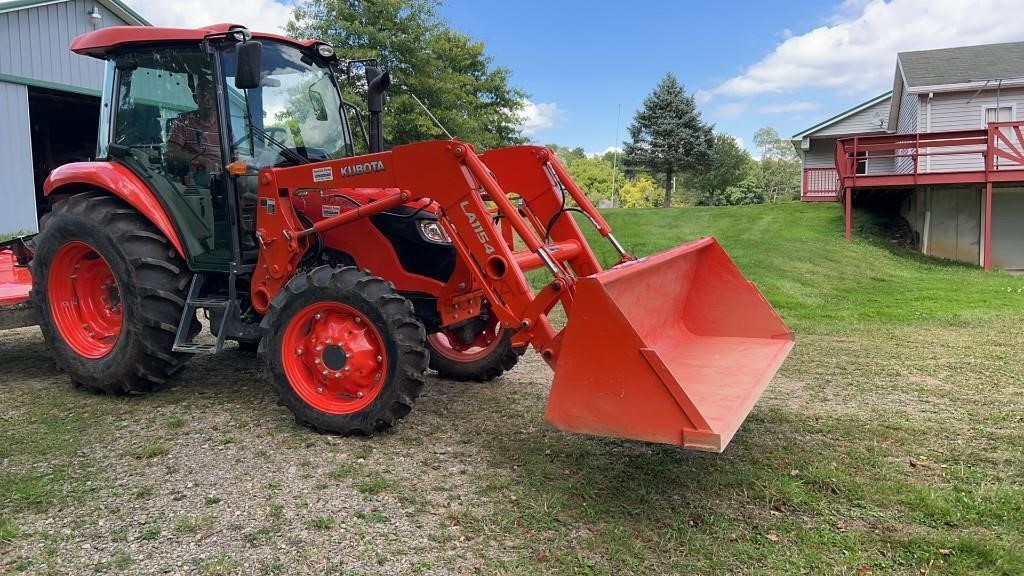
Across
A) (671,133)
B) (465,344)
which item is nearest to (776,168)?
(671,133)

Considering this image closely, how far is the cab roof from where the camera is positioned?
4.77 metres

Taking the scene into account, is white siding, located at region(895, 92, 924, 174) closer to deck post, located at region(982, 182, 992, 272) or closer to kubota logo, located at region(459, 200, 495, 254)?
deck post, located at region(982, 182, 992, 272)

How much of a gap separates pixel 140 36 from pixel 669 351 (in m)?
4.23

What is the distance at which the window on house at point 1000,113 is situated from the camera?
18422 millimetres

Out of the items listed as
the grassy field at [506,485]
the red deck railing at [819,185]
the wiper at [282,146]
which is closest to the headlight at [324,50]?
the wiper at [282,146]

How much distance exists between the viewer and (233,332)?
15.7 feet

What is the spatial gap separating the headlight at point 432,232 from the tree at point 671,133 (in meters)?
26.2

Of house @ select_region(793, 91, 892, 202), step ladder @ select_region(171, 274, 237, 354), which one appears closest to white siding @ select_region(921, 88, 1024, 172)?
house @ select_region(793, 91, 892, 202)

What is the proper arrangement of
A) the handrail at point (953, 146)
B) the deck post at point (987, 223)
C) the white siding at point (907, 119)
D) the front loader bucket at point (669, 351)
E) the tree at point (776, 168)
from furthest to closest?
the tree at point (776, 168), the white siding at point (907, 119), the deck post at point (987, 223), the handrail at point (953, 146), the front loader bucket at point (669, 351)

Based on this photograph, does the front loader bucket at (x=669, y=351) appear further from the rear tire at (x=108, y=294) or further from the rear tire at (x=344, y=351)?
the rear tire at (x=108, y=294)

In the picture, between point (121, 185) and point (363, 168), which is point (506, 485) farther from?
point (121, 185)

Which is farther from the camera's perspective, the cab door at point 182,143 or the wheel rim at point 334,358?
the cab door at point 182,143

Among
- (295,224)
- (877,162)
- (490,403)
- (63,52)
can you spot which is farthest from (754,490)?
(877,162)

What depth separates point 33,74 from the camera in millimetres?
12859
